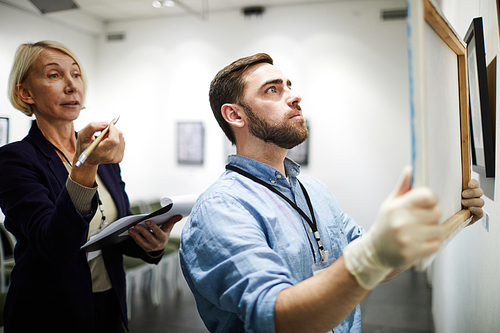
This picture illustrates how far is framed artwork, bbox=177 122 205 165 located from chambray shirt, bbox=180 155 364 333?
4.20 meters

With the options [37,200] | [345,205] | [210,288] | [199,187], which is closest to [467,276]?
[210,288]

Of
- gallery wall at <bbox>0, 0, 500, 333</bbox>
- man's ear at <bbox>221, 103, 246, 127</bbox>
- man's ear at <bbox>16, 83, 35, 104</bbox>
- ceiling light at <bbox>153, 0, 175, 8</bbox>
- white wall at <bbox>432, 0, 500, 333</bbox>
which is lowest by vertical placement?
white wall at <bbox>432, 0, 500, 333</bbox>

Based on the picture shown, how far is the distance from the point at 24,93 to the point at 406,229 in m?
1.47

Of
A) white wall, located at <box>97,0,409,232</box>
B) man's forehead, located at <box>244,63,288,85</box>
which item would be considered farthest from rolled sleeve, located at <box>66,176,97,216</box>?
white wall, located at <box>97,0,409,232</box>

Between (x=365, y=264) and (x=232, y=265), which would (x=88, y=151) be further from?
(x=365, y=264)

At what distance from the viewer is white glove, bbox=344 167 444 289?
1.54ft

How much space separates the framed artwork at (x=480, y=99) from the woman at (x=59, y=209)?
1163mm

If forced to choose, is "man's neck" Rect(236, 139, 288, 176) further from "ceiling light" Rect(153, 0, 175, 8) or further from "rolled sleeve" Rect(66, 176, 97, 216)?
"ceiling light" Rect(153, 0, 175, 8)

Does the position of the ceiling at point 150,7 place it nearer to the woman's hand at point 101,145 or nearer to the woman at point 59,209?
the woman at point 59,209

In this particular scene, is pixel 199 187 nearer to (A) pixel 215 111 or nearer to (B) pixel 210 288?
(A) pixel 215 111

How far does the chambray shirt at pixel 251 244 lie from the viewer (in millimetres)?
750

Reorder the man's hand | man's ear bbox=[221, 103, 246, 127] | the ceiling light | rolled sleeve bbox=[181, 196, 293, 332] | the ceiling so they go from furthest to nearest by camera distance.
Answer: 1. the ceiling
2. the ceiling light
3. man's ear bbox=[221, 103, 246, 127]
4. the man's hand
5. rolled sleeve bbox=[181, 196, 293, 332]

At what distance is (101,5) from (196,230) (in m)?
5.37

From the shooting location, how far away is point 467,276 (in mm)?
1564
